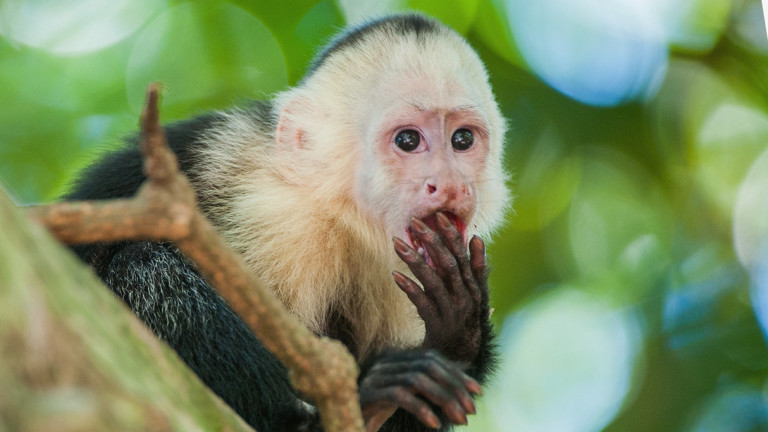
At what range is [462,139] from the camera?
377cm

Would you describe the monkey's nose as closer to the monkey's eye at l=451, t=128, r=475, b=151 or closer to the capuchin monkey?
the capuchin monkey

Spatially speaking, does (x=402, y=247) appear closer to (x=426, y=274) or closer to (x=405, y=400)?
(x=426, y=274)

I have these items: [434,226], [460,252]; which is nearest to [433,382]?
[460,252]

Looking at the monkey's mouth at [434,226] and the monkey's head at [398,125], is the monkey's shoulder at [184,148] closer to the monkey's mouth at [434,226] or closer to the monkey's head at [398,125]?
the monkey's head at [398,125]

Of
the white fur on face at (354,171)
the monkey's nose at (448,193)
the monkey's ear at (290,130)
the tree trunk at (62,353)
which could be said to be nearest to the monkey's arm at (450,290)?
the monkey's nose at (448,193)

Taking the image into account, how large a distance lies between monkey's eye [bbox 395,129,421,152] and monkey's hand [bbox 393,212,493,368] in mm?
527

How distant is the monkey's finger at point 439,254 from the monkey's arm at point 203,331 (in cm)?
73

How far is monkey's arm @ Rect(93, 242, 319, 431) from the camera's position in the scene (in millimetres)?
2971

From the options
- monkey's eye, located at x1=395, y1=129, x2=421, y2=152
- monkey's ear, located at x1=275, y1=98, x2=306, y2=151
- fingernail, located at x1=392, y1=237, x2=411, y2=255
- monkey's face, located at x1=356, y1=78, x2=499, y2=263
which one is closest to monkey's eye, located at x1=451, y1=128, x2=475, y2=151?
monkey's face, located at x1=356, y1=78, x2=499, y2=263

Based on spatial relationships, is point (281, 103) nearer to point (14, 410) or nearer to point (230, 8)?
point (230, 8)

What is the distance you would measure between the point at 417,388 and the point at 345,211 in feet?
4.68

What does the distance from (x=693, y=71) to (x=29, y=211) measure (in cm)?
536

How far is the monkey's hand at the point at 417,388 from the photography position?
2.43 m

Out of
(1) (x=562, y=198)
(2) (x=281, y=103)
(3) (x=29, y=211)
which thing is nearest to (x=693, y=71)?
(1) (x=562, y=198)
